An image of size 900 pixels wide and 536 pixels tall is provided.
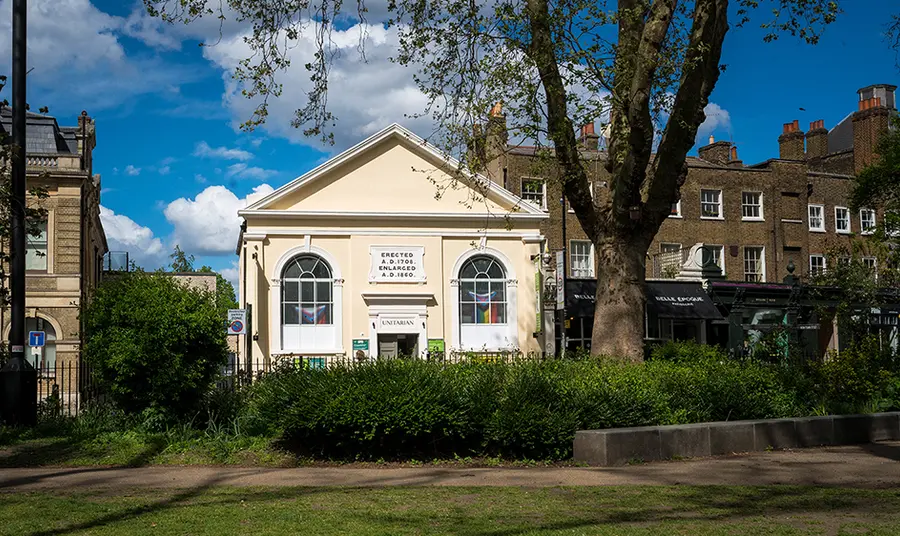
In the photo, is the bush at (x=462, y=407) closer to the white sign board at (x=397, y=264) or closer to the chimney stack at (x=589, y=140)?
the chimney stack at (x=589, y=140)

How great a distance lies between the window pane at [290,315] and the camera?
28844 mm

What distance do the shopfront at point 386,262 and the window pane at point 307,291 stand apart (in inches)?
1.2

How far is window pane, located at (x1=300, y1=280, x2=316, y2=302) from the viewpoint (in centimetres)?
2908

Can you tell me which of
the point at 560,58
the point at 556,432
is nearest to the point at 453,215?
the point at 560,58

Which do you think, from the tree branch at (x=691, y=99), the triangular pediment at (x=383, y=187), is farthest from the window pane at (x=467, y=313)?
the tree branch at (x=691, y=99)

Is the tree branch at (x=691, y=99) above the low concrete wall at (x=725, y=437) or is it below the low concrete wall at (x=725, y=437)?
above

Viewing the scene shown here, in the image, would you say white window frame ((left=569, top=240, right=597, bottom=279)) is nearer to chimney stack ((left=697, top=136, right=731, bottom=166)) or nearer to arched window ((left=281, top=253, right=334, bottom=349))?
chimney stack ((left=697, top=136, right=731, bottom=166))

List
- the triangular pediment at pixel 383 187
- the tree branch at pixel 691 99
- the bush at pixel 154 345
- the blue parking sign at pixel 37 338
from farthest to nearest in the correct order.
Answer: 1. the blue parking sign at pixel 37 338
2. the triangular pediment at pixel 383 187
3. the tree branch at pixel 691 99
4. the bush at pixel 154 345

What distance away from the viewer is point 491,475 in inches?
467

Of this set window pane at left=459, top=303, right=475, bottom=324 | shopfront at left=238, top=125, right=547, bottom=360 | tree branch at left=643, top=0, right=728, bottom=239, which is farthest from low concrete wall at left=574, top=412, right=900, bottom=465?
window pane at left=459, top=303, right=475, bottom=324

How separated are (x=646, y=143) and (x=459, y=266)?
15.0 m

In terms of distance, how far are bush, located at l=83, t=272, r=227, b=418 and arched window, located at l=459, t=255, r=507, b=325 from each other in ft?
49.1

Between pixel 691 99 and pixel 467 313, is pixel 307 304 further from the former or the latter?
pixel 691 99

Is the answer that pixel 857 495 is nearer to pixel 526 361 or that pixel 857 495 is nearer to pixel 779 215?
pixel 526 361
